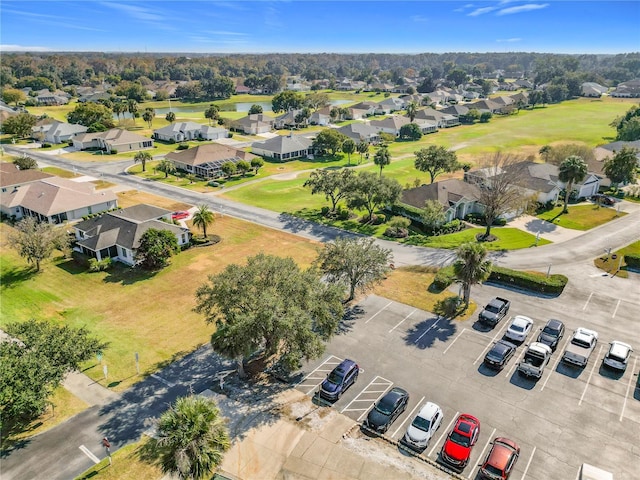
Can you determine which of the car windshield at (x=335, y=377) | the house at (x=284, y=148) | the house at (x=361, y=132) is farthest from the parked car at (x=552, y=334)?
the house at (x=361, y=132)

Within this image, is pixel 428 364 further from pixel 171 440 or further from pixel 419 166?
pixel 419 166

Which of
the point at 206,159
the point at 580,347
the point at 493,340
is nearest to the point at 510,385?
the point at 493,340

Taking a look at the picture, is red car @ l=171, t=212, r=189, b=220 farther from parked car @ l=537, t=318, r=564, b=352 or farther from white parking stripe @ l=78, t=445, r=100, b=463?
parked car @ l=537, t=318, r=564, b=352

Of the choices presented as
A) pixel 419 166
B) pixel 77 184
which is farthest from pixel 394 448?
pixel 77 184

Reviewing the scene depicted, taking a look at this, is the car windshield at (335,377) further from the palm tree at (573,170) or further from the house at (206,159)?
the house at (206,159)

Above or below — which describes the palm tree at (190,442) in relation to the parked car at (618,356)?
above

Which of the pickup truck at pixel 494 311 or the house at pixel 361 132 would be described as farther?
the house at pixel 361 132
